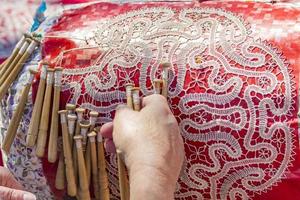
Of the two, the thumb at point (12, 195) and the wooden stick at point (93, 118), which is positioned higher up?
the wooden stick at point (93, 118)

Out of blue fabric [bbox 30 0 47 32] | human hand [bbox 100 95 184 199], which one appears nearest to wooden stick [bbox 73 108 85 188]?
human hand [bbox 100 95 184 199]

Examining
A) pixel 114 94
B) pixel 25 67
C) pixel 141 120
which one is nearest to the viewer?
pixel 141 120

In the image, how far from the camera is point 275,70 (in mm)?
1396

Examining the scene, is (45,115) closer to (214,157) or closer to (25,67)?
(25,67)

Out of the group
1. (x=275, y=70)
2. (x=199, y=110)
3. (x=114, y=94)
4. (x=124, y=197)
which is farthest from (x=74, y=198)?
(x=275, y=70)

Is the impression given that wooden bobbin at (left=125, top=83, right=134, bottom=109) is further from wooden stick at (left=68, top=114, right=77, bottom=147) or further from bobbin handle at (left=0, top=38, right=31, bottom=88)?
bobbin handle at (left=0, top=38, right=31, bottom=88)

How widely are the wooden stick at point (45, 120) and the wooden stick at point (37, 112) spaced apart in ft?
0.04

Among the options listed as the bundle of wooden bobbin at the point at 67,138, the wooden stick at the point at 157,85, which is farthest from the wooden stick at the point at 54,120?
the wooden stick at the point at 157,85

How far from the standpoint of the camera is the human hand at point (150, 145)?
131cm

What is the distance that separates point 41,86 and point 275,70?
0.57 m

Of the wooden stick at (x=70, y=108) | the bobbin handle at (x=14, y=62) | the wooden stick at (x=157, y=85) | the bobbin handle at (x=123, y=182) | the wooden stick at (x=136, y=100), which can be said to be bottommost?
the bobbin handle at (x=123, y=182)

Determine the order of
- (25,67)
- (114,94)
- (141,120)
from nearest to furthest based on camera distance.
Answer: (141,120)
(114,94)
(25,67)

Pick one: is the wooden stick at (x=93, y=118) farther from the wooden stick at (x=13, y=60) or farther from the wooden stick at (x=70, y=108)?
the wooden stick at (x=13, y=60)

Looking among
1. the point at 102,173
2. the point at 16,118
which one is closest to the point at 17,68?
the point at 16,118
